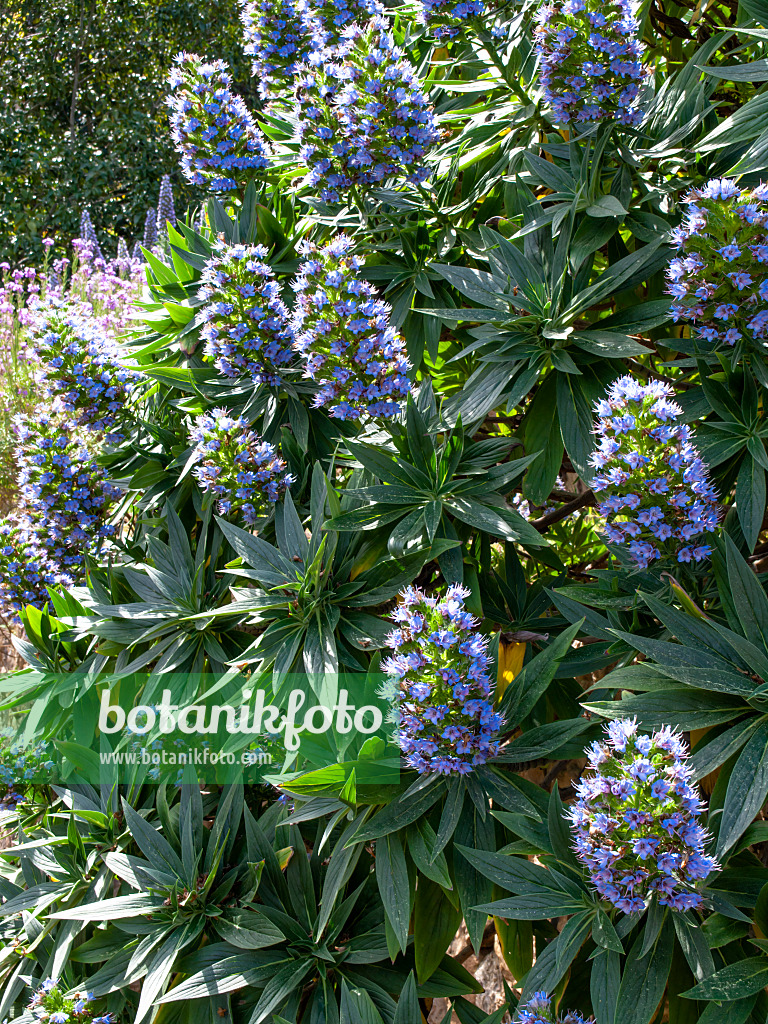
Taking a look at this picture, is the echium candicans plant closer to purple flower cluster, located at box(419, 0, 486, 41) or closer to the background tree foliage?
the background tree foliage

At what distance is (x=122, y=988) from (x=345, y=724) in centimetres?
81

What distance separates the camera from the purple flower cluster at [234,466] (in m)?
1.82

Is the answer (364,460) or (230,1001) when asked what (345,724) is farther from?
(230,1001)

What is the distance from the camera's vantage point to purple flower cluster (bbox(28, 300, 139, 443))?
2236 millimetres

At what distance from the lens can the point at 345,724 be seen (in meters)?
1.61

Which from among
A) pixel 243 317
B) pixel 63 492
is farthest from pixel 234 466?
pixel 63 492

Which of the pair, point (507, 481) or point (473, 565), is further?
point (473, 565)

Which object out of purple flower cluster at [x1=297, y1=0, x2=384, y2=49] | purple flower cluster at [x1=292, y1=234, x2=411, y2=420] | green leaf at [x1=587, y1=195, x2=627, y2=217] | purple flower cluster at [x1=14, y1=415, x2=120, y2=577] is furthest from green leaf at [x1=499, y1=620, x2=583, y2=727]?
purple flower cluster at [x1=297, y1=0, x2=384, y2=49]

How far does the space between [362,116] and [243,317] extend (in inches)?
20.7

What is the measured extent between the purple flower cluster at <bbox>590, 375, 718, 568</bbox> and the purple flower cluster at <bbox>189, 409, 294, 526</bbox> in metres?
0.78

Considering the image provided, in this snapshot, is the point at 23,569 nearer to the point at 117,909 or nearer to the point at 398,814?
the point at 117,909

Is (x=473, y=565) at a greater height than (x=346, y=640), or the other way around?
(x=473, y=565)

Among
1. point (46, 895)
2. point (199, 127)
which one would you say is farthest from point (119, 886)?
point (199, 127)

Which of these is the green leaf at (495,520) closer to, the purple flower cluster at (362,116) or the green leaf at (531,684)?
the green leaf at (531,684)
